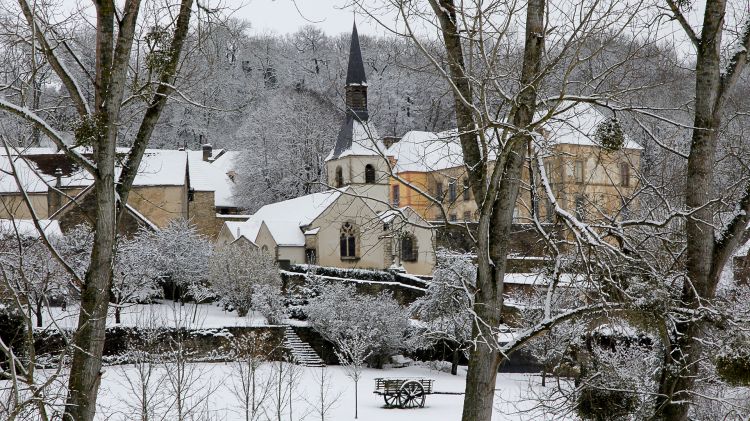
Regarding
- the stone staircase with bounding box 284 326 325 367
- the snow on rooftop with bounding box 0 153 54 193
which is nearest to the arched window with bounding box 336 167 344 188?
the stone staircase with bounding box 284 326 325 367

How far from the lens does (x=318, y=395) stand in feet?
82.4

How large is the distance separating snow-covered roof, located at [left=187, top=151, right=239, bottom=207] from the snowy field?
27408 mm

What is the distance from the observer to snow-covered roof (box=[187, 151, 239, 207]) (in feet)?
181

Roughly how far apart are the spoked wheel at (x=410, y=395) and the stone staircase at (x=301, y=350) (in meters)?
5.77

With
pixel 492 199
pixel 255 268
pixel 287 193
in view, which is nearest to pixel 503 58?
pixel 492 199

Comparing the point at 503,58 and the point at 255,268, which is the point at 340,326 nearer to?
the point at 255,268

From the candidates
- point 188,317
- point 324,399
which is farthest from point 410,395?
point 188,317

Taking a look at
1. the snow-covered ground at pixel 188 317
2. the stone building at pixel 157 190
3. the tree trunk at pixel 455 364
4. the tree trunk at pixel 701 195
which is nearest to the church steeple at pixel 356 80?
the stone building at pixel 157 190

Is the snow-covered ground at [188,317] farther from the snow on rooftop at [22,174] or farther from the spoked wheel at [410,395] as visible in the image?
the spoked wheel at [410,395]

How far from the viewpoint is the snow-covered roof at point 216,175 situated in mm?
55244

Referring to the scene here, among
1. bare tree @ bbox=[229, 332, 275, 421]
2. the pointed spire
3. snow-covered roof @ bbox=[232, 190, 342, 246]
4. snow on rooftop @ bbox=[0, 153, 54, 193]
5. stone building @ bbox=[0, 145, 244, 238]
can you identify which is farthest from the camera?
snow-covered roof @ bbox=[232, 190, 342, 246]

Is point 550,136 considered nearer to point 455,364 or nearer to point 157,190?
point 455,364

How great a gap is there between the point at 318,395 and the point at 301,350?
6470 millimetres

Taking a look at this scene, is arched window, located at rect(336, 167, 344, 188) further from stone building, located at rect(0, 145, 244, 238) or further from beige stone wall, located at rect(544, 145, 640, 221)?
beige stone wall, located at rect(544, 145, 640, 221)
